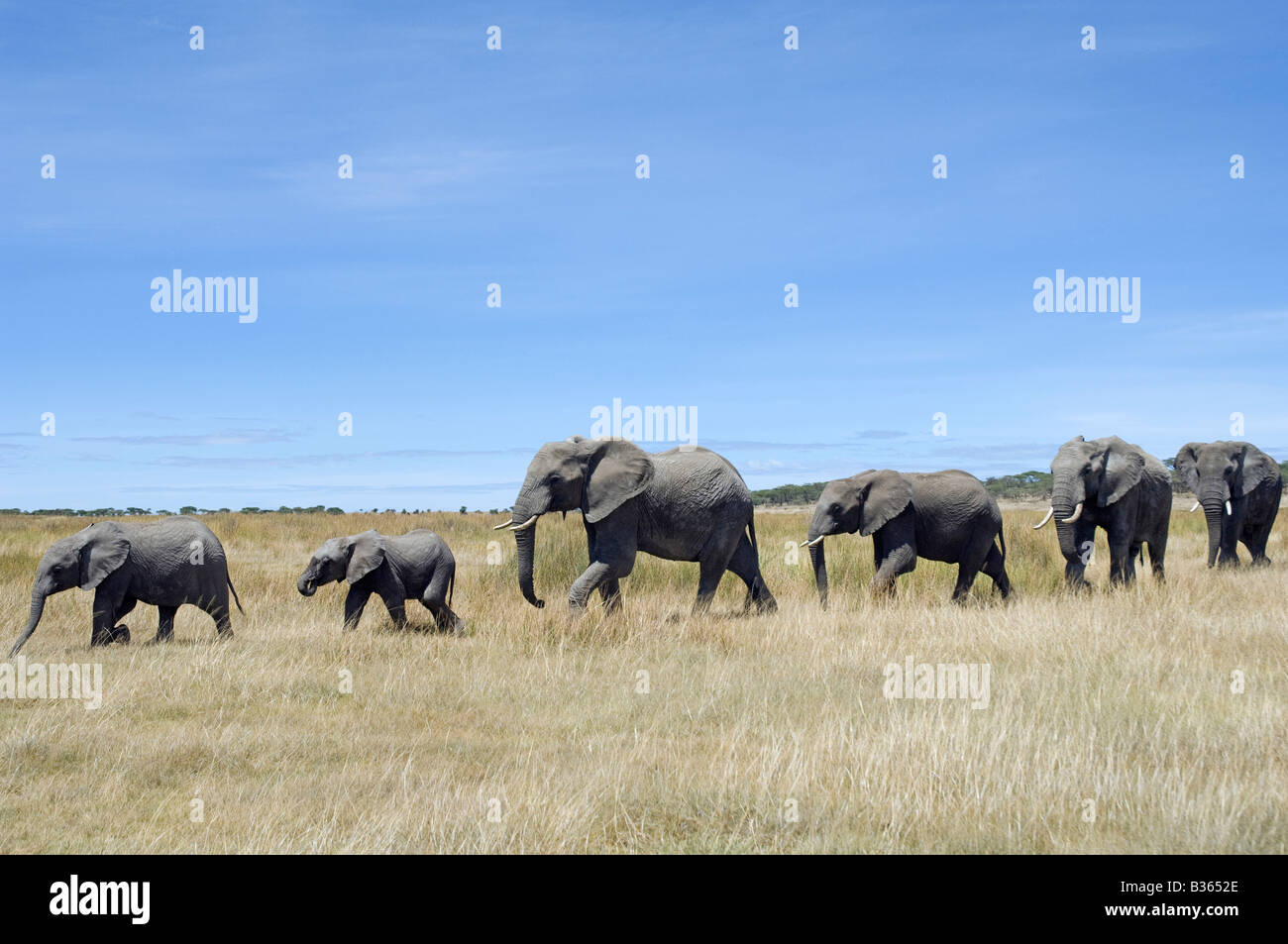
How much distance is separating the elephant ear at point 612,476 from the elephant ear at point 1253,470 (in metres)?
13.5

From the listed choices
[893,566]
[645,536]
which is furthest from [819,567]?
[645,536]

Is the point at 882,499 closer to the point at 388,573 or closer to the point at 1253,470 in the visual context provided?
the point at 388,573

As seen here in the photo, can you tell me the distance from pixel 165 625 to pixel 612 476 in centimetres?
561

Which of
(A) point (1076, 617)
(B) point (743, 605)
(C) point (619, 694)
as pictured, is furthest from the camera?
(B) point (743, 605)

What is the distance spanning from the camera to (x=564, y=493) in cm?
1228

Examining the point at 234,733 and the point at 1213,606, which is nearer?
the point at 234,733

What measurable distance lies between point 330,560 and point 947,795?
8.54m

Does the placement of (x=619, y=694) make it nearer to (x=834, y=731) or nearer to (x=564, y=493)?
(x=834, y=731)

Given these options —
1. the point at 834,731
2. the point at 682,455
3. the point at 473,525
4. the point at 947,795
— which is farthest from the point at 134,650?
the point at 473,525

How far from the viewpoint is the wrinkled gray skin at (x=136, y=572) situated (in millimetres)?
11586

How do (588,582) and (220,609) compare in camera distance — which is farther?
(220,609)

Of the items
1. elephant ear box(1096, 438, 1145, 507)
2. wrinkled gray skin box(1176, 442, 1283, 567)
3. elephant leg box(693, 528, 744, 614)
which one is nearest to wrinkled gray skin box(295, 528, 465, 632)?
elephant leg box(693, 528, 744, 614)

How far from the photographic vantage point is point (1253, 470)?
2012cm

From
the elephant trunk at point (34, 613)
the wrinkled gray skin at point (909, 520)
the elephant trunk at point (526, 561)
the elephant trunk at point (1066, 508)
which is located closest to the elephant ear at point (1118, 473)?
the elephant trunk at point (1066, 508)
